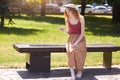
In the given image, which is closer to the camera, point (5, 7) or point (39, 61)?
point (39, 61)

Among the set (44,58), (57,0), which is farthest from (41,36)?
(57,0)

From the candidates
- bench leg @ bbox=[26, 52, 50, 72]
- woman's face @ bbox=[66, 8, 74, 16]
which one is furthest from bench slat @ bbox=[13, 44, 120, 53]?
woman's face @ bbox=[66, 8, 74, 16]

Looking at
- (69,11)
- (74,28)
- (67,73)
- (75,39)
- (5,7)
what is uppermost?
(69,11)

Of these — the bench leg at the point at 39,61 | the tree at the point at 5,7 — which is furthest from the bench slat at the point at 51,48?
the tree at the point at 5,7

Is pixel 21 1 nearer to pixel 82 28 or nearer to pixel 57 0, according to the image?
pixel 82 28

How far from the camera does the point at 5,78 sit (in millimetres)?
9391

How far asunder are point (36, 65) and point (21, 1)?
45.0 feet

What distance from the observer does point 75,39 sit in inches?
378

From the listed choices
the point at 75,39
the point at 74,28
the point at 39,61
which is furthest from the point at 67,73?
the point at 74,28

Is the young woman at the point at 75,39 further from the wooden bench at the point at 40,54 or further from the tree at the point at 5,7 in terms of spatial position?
the tree at the point at 5,7

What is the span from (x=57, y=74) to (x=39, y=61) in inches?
21.3

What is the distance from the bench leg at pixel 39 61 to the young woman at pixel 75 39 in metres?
0.74

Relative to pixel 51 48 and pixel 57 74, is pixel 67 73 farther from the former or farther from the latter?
pixel 51 48

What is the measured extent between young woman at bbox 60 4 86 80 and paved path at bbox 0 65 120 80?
35 cm
